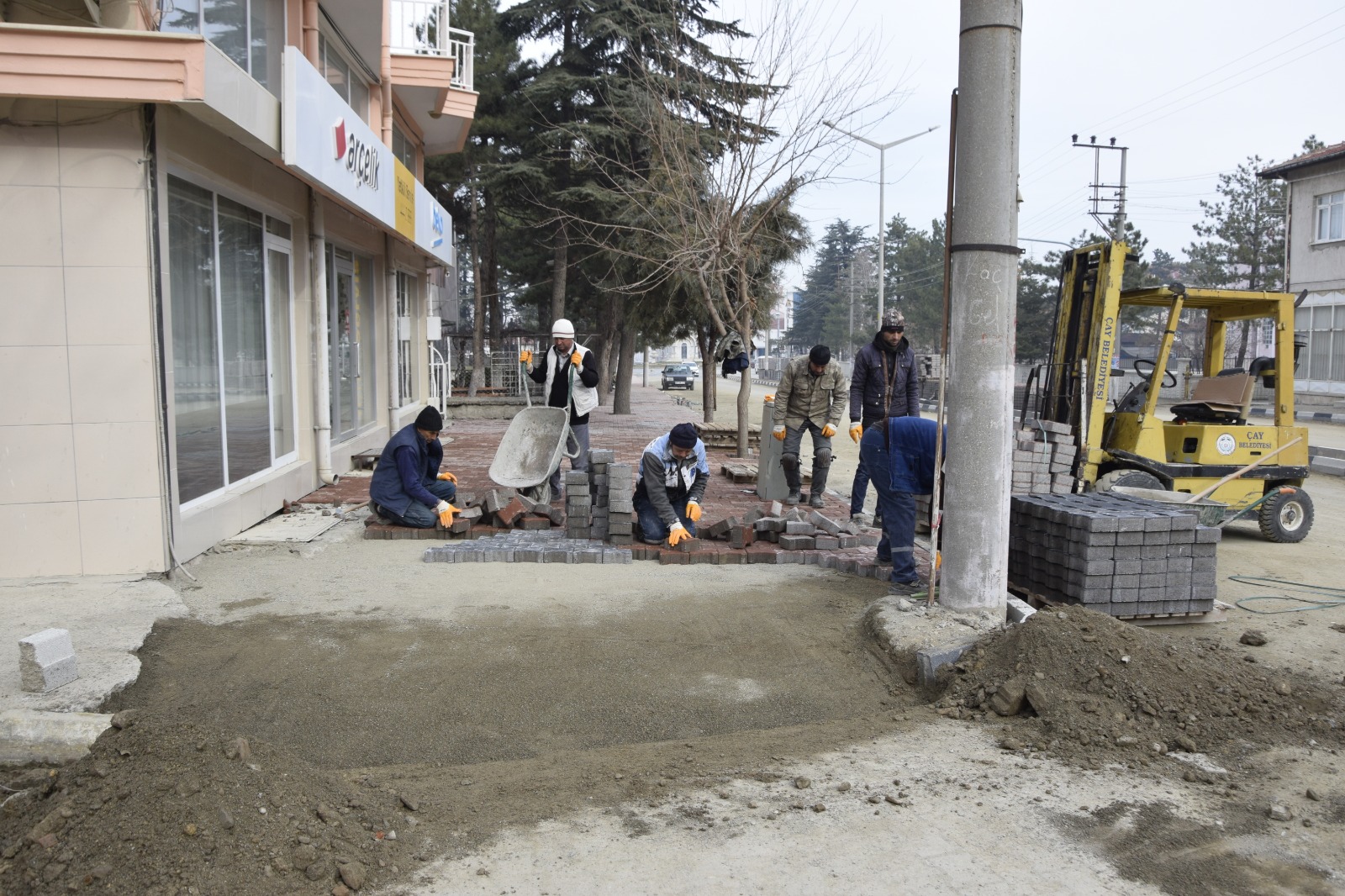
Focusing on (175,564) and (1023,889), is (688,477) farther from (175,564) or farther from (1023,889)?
(1023,889)

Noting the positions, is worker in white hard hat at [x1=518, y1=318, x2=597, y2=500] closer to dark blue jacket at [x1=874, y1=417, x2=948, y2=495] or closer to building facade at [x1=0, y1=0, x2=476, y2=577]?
building facade at [x1=0, y1=0, x2=476, y2=577]

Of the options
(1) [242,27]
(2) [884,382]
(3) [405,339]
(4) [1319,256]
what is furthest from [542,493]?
(4) [1319,256]

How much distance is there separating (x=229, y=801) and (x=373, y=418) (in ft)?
40.8

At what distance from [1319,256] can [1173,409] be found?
24.7m

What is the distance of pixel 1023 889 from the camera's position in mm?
3289

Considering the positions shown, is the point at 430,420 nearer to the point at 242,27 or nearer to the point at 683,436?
the point at 683,436

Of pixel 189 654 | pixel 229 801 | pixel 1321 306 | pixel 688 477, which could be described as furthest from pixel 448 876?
pixel 1321 306

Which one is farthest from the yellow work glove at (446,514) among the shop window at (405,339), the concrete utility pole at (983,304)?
the shop window at (405,339)

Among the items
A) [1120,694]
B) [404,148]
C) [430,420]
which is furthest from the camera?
[404,148]

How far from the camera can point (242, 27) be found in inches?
352

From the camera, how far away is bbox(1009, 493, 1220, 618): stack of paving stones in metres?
6.42

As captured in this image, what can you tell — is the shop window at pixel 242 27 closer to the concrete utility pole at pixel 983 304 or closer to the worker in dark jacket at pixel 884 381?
the concrete utility pole at pixel 983 304

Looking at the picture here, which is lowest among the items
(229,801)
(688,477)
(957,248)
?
(229,801)

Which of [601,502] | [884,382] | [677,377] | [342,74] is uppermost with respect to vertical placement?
[342,74]
